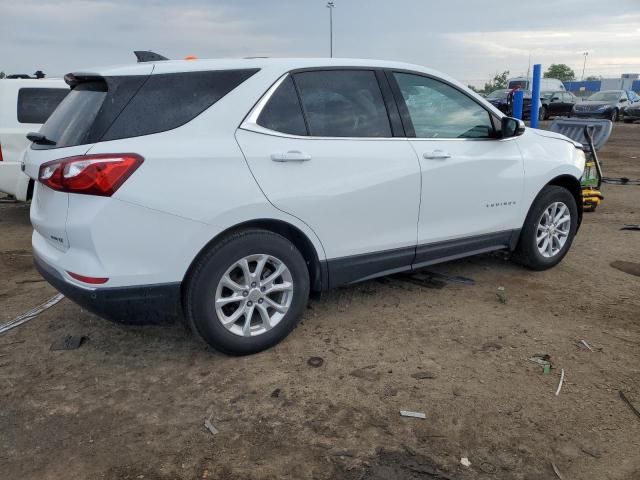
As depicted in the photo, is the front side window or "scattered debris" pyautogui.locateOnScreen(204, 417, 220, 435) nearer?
"scattered debris" pyautogui.locateOnScreen(204, 417, 220, 435)

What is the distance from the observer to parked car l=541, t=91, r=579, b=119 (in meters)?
27.4

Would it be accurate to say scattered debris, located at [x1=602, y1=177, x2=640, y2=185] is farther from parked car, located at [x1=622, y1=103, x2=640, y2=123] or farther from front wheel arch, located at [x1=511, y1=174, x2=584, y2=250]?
parked car, located at [x1=622, y1=103, x2=640, y2=123]

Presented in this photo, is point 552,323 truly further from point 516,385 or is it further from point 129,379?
point 129,379

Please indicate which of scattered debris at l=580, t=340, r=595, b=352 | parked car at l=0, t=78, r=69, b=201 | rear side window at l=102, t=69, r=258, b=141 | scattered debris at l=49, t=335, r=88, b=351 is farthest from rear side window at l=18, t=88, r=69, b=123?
scattered debris at l=580, t=340, r=595, b=352

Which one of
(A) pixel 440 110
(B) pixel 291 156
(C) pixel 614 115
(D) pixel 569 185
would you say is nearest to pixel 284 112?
(B) pixel 291 156

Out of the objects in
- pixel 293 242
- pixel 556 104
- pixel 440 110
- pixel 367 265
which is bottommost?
pixel 556 104

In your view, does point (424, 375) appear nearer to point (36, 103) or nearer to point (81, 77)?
point (81, 77)

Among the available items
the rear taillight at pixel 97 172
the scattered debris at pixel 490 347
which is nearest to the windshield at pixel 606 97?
the scattered debris at pixel 490 347

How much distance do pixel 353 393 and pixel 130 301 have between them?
1.31 metres

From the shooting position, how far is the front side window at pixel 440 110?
158 inches

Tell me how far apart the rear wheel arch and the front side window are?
1.18 meters

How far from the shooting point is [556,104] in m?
27.5

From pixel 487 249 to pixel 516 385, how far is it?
169 cm

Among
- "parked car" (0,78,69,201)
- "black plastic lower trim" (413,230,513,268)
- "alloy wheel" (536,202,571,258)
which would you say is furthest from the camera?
"parked car" (0,78,69,201)
